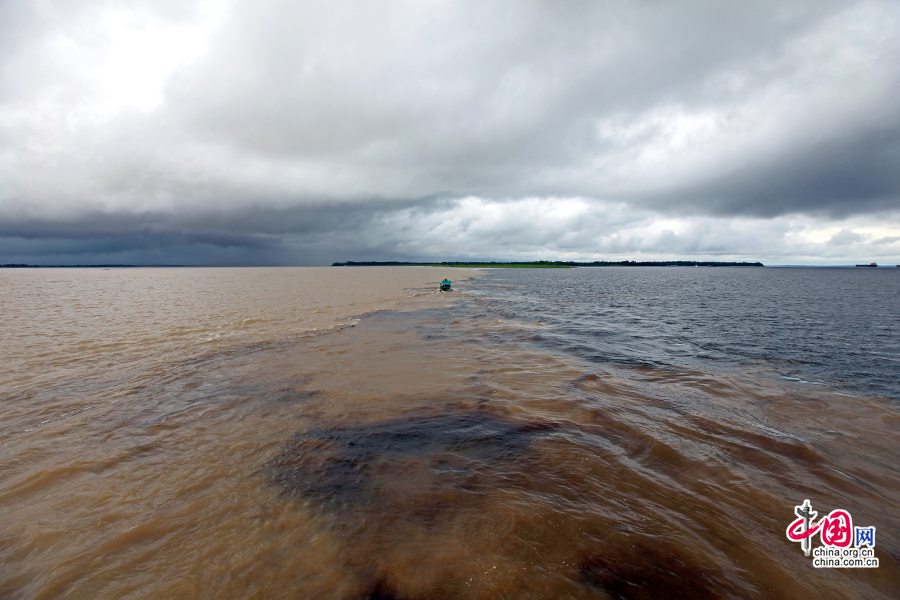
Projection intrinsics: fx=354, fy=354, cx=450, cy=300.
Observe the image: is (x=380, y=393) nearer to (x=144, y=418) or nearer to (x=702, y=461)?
(x=144, y=418)

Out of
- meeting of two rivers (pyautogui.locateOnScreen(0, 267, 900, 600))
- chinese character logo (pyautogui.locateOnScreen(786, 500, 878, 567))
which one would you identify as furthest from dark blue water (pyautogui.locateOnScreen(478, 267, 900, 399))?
chinese character logo (pyautogui.locateOnScreen(786, 500, 878, 567))

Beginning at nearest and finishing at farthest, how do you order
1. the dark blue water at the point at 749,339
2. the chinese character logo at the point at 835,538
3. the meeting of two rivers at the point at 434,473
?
1. the meeting of two rivers at the point at 434,473
2. the chinese character logo at the point at 835,538
3. the dark blue water at the point at 749,339

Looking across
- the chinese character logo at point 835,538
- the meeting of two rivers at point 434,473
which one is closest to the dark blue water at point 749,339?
the meeting of two rivers at point 434,473

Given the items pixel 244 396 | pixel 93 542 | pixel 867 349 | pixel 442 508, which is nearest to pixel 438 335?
pixel 244 396

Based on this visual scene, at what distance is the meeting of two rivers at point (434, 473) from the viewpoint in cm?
480

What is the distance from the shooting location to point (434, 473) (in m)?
7.11

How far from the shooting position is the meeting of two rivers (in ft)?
15.8

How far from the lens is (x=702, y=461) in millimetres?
7715

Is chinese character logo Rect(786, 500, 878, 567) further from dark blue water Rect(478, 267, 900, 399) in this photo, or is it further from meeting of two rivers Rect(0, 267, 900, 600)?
dark blue water Rect(478, 267, 900, 399)

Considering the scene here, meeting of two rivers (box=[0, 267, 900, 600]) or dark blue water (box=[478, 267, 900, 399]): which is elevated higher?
meeting of two rivers (box=[0, 267, 900, 600])

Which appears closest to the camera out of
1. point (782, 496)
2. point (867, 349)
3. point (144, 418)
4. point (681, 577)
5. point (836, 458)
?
point (681, 577)

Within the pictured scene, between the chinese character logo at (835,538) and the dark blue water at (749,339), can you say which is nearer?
the chinese character logo at (835,538)

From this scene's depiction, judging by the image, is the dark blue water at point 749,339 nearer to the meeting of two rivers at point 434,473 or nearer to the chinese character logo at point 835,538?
the meeting of two rivers at point 434,473

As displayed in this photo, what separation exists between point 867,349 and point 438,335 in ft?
76.1
